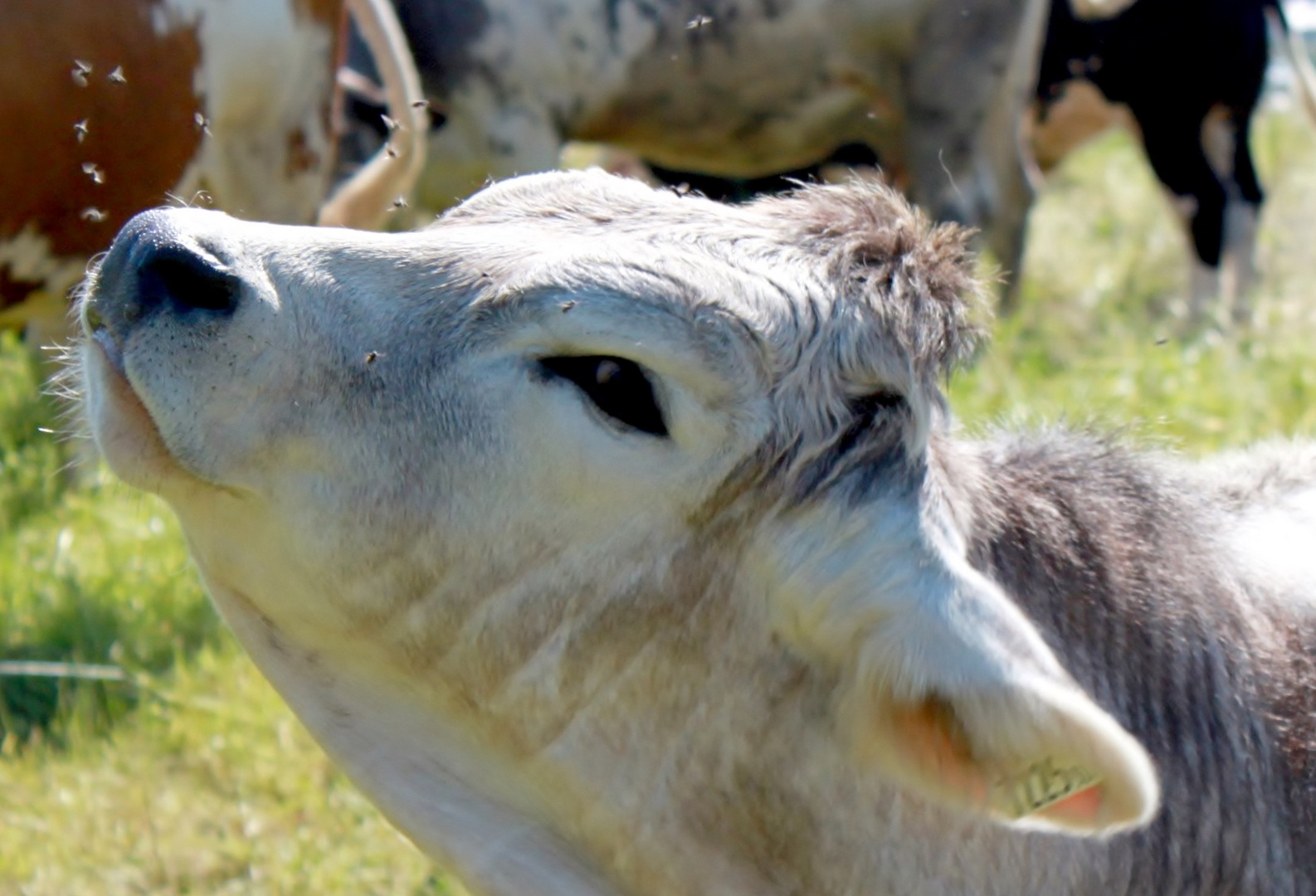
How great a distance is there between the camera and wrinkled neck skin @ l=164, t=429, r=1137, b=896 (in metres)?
2.06

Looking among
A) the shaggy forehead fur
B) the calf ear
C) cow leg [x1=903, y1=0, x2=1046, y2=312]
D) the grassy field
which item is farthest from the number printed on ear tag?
cow leg [x1=903, y1=0, x2=1046, y2=312]

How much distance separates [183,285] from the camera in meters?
1.95

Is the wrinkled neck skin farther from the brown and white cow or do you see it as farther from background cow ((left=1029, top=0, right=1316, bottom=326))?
background cow ((left=1029, top=0, right=1316, bottom=326))

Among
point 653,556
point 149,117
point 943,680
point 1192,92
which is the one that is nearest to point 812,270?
point 653,556

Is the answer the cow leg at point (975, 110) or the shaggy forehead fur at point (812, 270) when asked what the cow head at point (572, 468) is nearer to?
the shaggy forehead fur at point (812, 270)

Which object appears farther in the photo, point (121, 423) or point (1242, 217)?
point (1242, 217)

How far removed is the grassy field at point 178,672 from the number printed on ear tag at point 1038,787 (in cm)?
84

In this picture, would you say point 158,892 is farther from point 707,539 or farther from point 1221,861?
point 1221,861

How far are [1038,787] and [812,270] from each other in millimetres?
650

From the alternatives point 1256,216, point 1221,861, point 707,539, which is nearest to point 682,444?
point 707,539

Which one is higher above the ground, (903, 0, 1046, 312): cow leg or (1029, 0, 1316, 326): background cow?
(1029, 0, 1316, 326): background cow

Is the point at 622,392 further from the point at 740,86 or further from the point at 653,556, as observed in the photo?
the point at 740,86

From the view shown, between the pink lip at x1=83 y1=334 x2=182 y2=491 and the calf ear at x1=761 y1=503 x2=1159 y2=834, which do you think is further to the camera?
the pink lip at x1=83 y1=334 x2=182 y2=491

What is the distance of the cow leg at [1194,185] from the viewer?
27.9 ft
